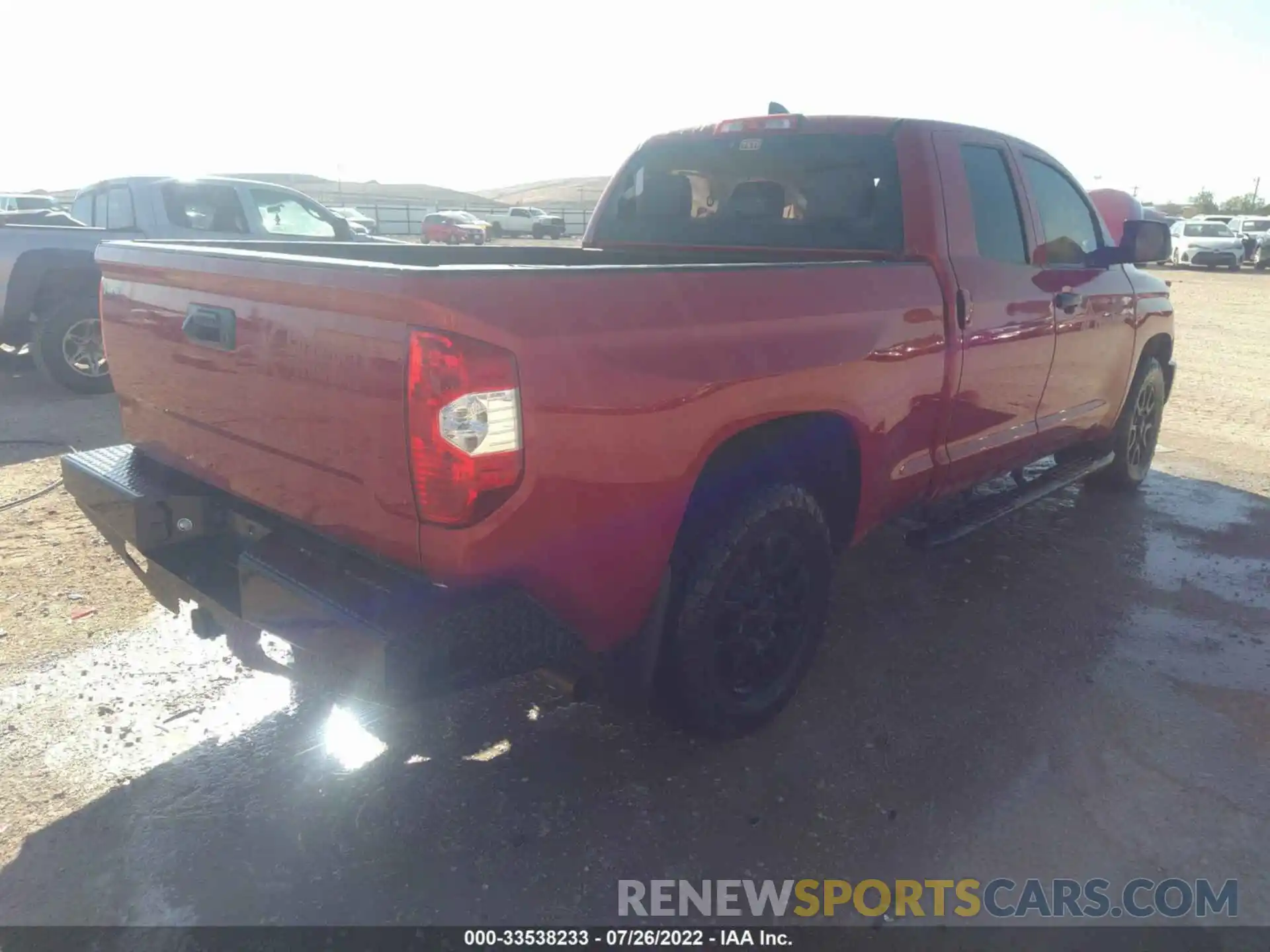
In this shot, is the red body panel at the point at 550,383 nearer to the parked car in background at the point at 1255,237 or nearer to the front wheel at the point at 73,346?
the front wheel at the point at 73,346

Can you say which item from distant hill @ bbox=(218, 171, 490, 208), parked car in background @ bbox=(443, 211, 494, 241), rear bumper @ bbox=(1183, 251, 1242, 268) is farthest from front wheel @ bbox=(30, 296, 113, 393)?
distant hill @ bbox=(218, 171, 490, 208)

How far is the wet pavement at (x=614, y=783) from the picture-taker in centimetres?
239

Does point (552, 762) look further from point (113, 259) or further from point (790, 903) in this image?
point (113, 259)

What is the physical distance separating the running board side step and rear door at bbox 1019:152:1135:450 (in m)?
0.18

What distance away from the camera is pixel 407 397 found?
1958 millimetres

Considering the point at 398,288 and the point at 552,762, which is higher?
the point at 398,288

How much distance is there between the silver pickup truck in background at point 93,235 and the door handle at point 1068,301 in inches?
197

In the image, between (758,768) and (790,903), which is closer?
(790,903)

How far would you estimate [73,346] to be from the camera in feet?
24.8

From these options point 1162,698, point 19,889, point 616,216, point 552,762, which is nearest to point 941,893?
point 552,762

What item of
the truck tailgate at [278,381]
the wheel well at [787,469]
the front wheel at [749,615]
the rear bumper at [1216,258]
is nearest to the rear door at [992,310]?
the wheel well at [787,469]

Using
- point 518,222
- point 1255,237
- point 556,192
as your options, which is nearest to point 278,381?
point 1255,237

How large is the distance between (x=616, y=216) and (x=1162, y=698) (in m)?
3.19

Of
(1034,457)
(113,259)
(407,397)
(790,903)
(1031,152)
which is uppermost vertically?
(1031,152)
